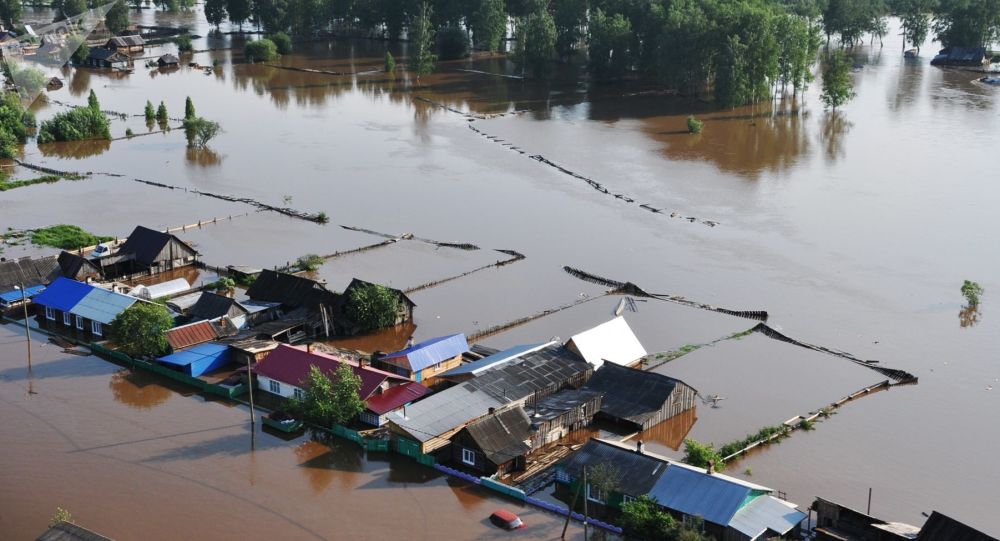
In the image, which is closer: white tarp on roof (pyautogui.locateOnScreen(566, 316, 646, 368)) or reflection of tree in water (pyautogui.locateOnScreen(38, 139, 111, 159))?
white tarp on roof (pyautogui.locateOnScreen(566, 316, 646, 368))

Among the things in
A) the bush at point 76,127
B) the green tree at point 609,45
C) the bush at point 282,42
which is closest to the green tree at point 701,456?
the bush at point 76,127

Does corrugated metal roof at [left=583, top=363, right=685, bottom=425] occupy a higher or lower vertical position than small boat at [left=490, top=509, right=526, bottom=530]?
higher

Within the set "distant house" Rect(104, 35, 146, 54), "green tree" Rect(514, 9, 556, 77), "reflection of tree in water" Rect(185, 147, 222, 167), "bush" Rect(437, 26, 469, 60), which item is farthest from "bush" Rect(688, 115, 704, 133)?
"distant house" Rect(104, 35, 146, 54)

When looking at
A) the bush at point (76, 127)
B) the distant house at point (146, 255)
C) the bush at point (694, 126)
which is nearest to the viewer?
the distant house at point (146, 255)

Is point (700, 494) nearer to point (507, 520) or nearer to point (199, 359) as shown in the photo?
point (507, 520)

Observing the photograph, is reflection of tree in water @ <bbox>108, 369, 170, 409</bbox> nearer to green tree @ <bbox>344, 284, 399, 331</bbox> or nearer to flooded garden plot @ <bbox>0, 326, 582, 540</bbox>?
flooded garden plot @ <bbox>0, 326, 582, 540</bbox>

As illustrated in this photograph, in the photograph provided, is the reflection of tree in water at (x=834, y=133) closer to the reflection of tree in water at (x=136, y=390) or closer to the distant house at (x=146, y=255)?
the distant house at (x=146, y=255)

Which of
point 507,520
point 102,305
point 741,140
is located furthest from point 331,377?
point 741,140

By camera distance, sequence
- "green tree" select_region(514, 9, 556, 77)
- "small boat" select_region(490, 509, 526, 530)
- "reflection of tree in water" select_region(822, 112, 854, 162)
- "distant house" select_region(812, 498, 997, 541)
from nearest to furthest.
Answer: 1. "distant house" select_region(812, 498, 997, 541)
2. "small boat" select_region(490, 509, 526, 530)
3. "reflection of tree in water" select_region(822, 112, 854, 162)
4. "green tree" select_region(514, 9, 556, 77)
